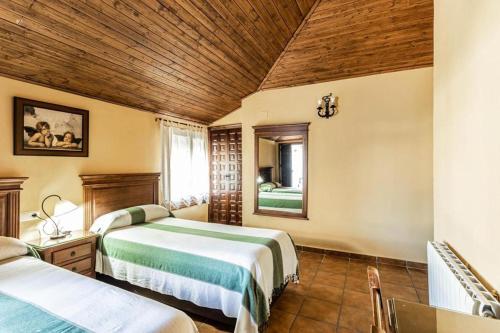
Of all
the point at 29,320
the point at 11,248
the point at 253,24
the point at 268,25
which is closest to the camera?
the point at 29,320

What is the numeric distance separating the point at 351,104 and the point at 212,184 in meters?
3.08

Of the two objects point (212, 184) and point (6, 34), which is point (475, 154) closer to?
point (6, 34)

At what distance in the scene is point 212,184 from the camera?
506cm

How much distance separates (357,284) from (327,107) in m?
2.48

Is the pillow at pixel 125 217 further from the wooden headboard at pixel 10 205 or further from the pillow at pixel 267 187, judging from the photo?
the pillow at pixel 267 187

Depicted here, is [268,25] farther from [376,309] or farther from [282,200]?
[376,309]

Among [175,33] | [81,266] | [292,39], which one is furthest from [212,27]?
[81,266]

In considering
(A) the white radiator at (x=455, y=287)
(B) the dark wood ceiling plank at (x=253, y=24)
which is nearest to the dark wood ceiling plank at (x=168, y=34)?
→ (B) the dark wood ceiling plank at (x=253, y=24)

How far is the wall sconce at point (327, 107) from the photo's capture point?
3635 millimetres

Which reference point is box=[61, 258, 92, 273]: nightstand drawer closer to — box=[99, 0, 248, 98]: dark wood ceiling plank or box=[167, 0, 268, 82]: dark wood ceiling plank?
box=[99, 0, 248, 98]: dark wood ceiling plank

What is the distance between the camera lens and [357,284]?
9.09ft

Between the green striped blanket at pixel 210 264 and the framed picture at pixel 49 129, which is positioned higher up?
the framed picture at pixel 49 129

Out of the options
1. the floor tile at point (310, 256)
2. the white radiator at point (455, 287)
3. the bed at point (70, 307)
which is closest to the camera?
the white radiator at point (455, 287)

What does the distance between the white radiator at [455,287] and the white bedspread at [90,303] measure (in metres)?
1.39
